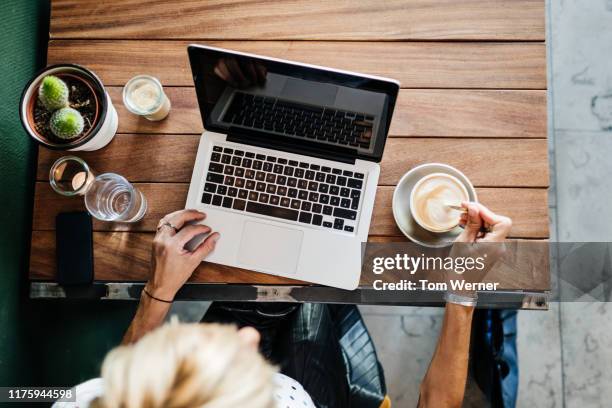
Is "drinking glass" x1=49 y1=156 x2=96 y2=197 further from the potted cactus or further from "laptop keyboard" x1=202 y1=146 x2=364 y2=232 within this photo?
"laptop keyboard" x1=202 y1=146 x2=364 y2=232

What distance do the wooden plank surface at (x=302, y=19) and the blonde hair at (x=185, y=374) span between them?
752 millimetres

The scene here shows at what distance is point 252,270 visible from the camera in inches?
44.2

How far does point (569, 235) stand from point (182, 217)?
4.67 feet

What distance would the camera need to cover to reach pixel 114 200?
115cm

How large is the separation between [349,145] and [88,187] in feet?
1.96

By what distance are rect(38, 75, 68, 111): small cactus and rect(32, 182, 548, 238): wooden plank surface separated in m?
0.21

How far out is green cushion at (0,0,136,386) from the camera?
1.11m

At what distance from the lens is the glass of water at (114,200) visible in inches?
44.0

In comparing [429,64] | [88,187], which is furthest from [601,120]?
[88,187]

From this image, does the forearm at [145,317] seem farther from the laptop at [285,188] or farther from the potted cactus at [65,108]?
the potted cactus at [65,108]

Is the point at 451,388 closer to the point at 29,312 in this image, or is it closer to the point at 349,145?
the point at 349,145

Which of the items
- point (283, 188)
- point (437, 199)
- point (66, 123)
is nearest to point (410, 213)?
point (437, 199)

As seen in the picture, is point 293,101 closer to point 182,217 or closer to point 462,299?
point 182,217

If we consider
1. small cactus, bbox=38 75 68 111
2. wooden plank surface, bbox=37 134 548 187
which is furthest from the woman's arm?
small cactus, bbox=38 75 68 111
